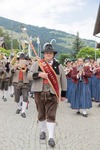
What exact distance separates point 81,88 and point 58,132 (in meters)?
3.38

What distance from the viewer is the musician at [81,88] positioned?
11.3 m

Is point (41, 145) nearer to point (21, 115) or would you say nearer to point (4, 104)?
point (21, 115)

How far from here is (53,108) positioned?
7449 mm

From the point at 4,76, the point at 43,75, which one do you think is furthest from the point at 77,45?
the point at 43,75

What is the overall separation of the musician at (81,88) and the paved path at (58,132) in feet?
0.98

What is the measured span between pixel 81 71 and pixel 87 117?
129cm

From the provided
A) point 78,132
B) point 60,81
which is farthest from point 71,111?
point 60,81

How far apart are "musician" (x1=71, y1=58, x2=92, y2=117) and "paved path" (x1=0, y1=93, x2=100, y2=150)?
0.98ft

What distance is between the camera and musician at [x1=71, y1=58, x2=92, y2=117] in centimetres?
1126

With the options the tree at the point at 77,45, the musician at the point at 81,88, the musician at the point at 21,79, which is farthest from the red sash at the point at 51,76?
the tree at the point at 77,45

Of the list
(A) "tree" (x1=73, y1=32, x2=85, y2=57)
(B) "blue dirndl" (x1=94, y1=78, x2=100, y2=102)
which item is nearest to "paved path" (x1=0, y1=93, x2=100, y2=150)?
(B) "blue dirndl" (x1=94, y1=78, x2=100, y2=102)

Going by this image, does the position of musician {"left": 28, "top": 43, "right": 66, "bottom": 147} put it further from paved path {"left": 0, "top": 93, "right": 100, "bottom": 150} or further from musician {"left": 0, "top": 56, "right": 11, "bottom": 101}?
musician {"left": 0, "top": 56, "right": 11, "bottom": 101}

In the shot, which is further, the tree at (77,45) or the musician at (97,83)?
the tree at (77,45)

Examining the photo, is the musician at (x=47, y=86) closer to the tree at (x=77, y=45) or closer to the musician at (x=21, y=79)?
the musician at (x=21, y=79)
